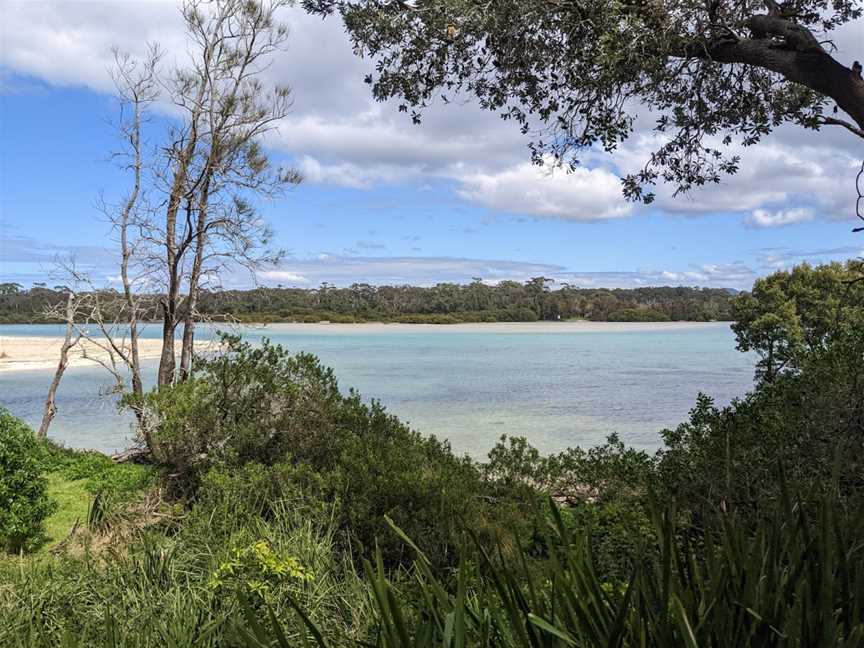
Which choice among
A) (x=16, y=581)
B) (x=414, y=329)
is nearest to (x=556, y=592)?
(x=16, y=581)

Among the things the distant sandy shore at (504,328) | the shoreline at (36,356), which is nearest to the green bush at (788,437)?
the shoreline at (36,356)

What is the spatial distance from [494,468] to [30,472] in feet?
16.4

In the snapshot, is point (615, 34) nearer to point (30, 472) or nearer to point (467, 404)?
point (30, 472)

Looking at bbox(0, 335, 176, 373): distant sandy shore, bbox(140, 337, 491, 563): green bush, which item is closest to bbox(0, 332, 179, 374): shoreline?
bbox(0, 335, 176, 373): distant sandy shore

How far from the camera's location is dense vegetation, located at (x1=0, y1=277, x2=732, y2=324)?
60.5 meters

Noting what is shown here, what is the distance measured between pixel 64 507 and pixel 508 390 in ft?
61.1

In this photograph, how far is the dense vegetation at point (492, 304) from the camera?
60.5 m

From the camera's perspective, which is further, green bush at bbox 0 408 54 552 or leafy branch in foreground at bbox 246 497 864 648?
green bush at bbox 0 408 54 552

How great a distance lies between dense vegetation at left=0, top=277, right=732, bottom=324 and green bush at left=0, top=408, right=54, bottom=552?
4605 centimetres

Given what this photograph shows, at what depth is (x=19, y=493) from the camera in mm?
6570

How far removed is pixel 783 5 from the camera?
6176mm

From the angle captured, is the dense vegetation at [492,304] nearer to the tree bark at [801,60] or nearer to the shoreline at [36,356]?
the shoreline at [36,356]

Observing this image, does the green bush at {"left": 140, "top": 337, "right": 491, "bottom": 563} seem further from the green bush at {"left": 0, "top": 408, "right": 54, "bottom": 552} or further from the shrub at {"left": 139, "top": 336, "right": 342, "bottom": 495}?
the green bush at {"left": 0, "top": 408, "right": 54, "bottom": 552}

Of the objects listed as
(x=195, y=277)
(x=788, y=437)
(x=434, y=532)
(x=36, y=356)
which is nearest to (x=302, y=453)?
(x=434, y=532)
